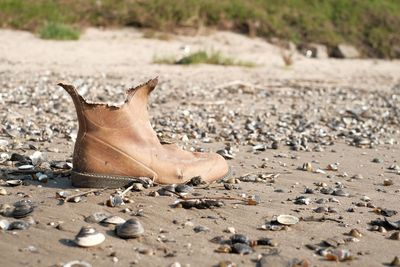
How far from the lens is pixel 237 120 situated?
7.22m

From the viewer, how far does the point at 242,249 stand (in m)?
2.91

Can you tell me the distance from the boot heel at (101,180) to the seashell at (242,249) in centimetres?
97

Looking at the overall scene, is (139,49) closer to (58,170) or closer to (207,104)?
(207,104)

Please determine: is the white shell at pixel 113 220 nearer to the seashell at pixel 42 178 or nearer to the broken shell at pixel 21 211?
the broken shell at pixel 21 211

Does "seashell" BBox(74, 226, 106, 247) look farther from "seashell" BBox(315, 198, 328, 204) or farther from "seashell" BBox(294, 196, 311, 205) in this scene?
"seashell" BBox(315, 198, 328, 204)

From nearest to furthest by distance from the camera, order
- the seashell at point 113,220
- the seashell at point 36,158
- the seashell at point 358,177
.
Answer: the seashell at point 113,220, the seashell at point 36,158, the seashell at point 358,177

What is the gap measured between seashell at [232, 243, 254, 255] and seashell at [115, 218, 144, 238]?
0.43 meters

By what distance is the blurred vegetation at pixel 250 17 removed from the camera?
16.0 m

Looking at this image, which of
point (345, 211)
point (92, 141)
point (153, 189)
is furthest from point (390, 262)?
point (92, 141)

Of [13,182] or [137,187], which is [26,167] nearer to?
[13,182]

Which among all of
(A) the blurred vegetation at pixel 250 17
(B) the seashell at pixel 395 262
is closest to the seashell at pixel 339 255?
(B) the seashell at pixel 395 262

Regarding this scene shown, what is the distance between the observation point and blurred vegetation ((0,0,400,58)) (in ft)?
52.4

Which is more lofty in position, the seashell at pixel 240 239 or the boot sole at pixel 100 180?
the boot sole at pixel 100 180

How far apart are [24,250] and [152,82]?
1459 mm
